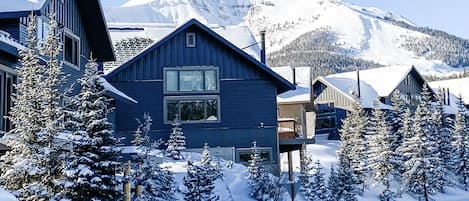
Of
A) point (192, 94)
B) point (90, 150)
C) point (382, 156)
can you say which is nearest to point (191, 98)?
point (192, 94)

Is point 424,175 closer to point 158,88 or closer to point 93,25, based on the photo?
point 158,88

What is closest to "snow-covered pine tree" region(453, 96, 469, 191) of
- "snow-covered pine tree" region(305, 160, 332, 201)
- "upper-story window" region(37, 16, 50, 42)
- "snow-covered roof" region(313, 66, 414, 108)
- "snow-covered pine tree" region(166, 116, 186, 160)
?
"snow-covered roof" region(313, 66, 414, 108)

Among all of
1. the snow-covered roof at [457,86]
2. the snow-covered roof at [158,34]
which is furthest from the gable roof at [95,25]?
the snow-covered roof at [457,86]

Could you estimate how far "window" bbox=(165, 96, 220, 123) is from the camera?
91.2ft

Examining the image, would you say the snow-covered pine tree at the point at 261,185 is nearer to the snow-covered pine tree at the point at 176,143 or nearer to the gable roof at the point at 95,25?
the snow-covered pine tree at the point at 176,143

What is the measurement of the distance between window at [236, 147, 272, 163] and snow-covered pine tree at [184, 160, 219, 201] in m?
9.16

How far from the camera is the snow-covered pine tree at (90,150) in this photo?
11219mm

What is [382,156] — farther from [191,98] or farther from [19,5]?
[19,5]

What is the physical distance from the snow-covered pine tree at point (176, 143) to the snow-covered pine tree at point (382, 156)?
47.7ft

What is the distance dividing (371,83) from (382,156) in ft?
65.5

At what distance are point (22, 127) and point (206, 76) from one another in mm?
17482

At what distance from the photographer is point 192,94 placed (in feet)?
91.8

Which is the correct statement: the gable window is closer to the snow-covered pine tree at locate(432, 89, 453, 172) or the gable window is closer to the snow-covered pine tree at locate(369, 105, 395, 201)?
the snow-covered pine tree at locate(369, 105, 395, 201)

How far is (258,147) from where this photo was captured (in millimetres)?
27656
